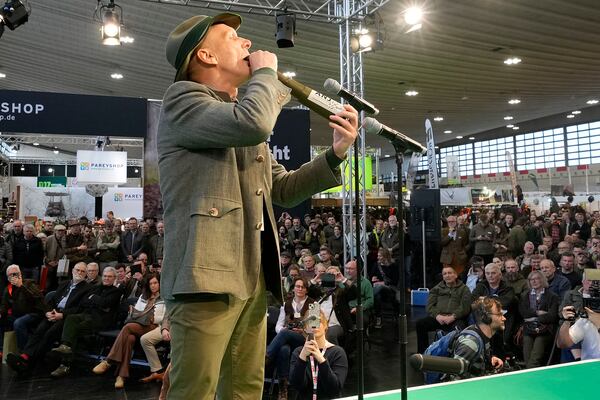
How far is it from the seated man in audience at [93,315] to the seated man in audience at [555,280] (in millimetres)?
4590

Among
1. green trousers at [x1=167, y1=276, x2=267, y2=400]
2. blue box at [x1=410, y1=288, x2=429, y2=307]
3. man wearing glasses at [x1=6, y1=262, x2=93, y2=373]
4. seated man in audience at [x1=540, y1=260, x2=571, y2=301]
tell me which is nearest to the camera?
green trousers at [x1=167, y1=276, x2=267, y2=400]

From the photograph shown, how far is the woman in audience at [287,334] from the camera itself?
4.23 meters

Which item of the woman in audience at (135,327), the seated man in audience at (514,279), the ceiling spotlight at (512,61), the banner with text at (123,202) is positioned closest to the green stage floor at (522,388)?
the seated man in audience at (514,279)

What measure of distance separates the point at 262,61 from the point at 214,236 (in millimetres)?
401

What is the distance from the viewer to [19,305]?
5398mm

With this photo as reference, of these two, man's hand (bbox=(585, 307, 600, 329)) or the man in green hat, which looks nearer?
the man in green hat

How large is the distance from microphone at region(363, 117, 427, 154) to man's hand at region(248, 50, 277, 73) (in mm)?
443

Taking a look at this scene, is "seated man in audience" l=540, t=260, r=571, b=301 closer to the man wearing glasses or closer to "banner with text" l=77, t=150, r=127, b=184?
the man wearing glasses

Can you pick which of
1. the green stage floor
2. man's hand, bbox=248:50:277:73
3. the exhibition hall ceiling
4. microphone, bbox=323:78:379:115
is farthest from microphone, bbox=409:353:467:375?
the exhibition hall ceiling

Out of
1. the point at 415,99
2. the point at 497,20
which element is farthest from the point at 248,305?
the point at 415,99

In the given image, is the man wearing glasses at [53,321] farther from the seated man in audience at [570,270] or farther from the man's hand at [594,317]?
the seated man in audience at [570,270]

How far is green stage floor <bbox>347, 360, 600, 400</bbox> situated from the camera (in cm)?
239

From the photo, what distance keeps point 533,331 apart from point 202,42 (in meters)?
4.38

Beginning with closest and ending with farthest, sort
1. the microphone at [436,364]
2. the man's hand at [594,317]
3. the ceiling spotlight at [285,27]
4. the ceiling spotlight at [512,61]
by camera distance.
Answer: the microphone at [436,364], the man's hand at [594,317], the ceiling spotlight at [285,27], the ceiling spotlight at [512,61]
